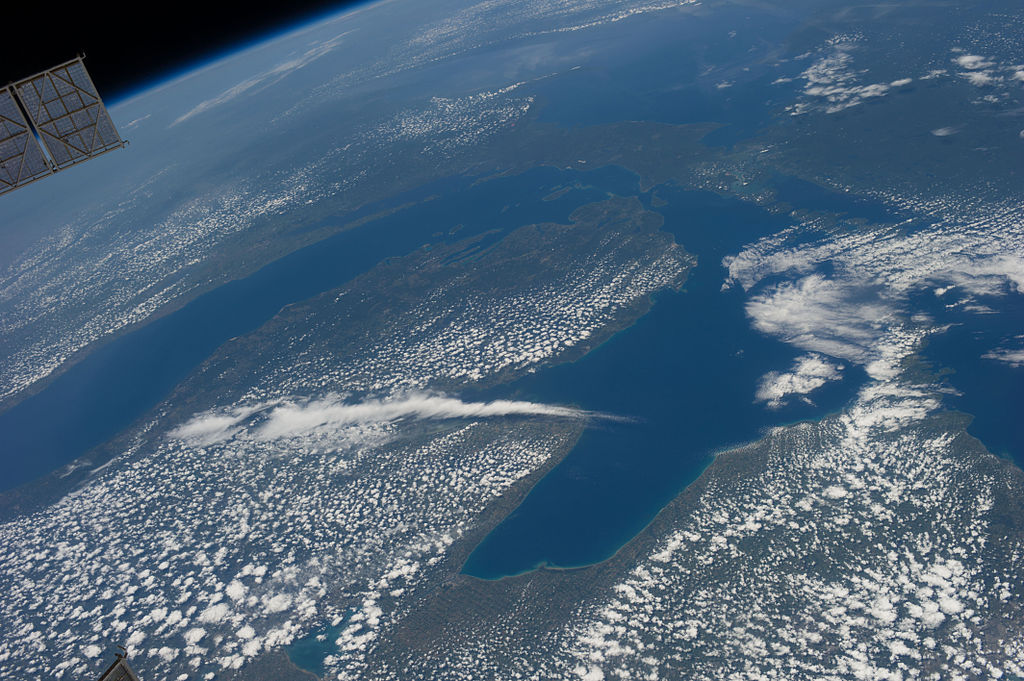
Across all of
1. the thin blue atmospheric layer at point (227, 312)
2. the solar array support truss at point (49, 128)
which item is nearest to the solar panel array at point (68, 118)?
the solar array support truss at point (49, 128)

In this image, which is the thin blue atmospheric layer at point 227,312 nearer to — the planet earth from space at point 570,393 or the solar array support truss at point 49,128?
the planet earth from space at point 570,393

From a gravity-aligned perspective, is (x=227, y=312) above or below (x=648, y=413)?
above

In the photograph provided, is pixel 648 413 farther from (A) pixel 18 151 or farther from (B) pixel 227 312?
(B) pixel 227 312

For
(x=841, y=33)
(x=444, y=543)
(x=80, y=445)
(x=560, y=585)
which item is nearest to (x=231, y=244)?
(x=80, y=445)

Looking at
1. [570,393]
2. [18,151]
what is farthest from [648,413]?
[18,151]

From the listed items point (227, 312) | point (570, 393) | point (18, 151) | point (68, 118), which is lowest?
point (570, 393)

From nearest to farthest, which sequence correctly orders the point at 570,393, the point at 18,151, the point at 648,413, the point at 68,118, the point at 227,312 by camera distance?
the point at 18,151
the point at 68,118
the point at 648,413
the point at 570,393
the point at 227,312
